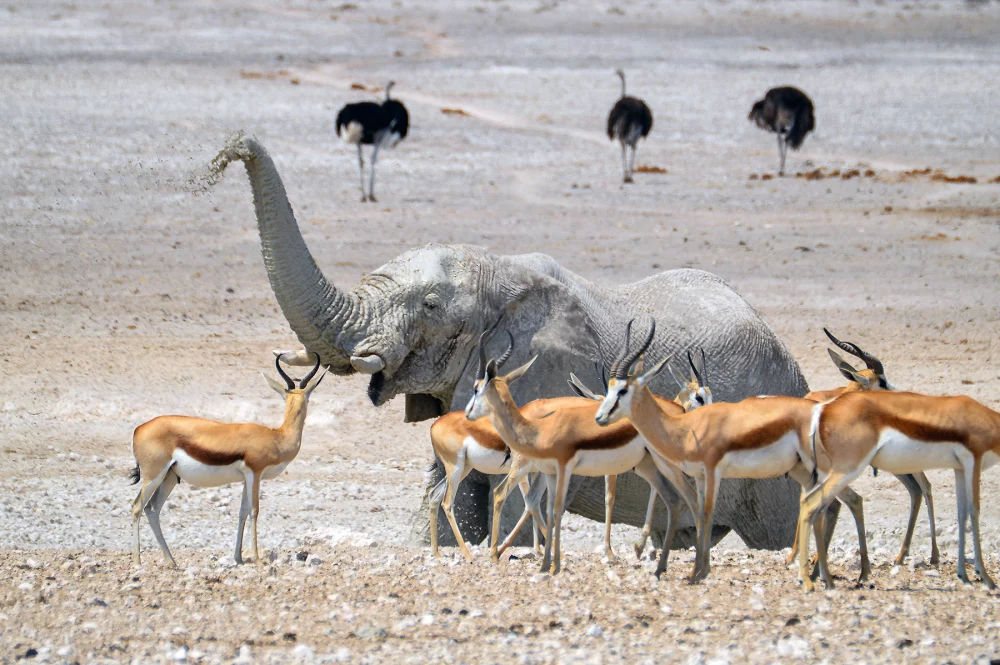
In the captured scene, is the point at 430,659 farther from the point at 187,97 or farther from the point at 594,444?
the point at 187,97

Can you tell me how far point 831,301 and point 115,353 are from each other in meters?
9.58

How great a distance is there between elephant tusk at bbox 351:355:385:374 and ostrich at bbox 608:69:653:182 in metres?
21.4

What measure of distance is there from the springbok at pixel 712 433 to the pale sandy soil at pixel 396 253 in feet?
2.06

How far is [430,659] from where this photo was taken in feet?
21.1

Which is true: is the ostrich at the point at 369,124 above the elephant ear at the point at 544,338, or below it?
above

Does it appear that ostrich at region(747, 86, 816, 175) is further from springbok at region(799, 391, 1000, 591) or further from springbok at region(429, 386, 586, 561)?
springbok at region(799, 391, 1000, 591)

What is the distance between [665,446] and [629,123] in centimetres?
2422

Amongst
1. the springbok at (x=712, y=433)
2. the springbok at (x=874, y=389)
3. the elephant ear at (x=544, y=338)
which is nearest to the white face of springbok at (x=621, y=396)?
the springbok at (x=712, y=433)

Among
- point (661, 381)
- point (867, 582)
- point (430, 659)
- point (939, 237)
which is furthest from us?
point (939, 237)

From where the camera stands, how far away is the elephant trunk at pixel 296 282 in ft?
29.5

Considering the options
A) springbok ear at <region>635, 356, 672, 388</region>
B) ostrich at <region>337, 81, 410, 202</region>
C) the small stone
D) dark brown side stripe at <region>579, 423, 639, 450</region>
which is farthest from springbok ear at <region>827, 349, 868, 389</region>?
ostrich at <region>337, 81, 410, 202</region>

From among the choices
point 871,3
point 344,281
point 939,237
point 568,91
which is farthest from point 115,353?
point 871,3

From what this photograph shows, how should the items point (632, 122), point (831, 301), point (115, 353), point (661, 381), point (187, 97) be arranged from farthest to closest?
point (187, 97) → point (632, 122) → point (831, 301) → point (115, 353) → point (661, 381)

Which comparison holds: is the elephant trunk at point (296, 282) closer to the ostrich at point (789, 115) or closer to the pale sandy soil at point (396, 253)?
the pale sandy soil at point (396, 253)
